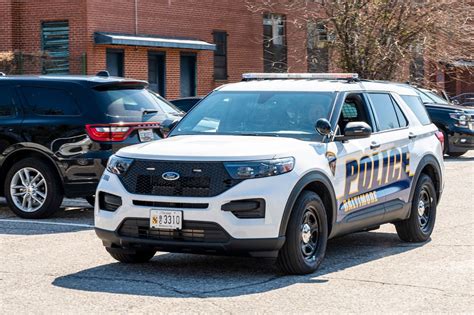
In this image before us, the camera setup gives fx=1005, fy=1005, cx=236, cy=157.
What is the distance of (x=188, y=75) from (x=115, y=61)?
417 cm

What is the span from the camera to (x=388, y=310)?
7.11 metres

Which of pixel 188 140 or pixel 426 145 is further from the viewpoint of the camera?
pixel 426 145

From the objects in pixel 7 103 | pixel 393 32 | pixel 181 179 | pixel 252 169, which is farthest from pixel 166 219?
→ pixel 393 32

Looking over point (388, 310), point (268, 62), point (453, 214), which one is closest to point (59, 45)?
point (268, 62)

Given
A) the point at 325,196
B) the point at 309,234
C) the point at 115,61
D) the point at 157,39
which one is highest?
the point at 157,39

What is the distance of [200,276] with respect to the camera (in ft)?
27.7

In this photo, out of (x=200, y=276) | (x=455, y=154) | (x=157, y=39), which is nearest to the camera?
(x=200, y=276)

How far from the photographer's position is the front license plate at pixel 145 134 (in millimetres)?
12466

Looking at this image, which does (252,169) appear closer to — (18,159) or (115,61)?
(18,159)

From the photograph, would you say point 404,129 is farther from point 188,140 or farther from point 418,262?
point 188,140

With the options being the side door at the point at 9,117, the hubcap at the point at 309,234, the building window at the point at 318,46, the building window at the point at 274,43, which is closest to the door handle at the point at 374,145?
the hubcap at the point at 309,234

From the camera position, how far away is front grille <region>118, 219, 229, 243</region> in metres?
8.01

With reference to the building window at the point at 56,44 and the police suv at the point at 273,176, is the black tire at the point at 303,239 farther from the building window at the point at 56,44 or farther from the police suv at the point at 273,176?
the building window at the point at 56,44

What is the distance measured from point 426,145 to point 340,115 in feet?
5.64
